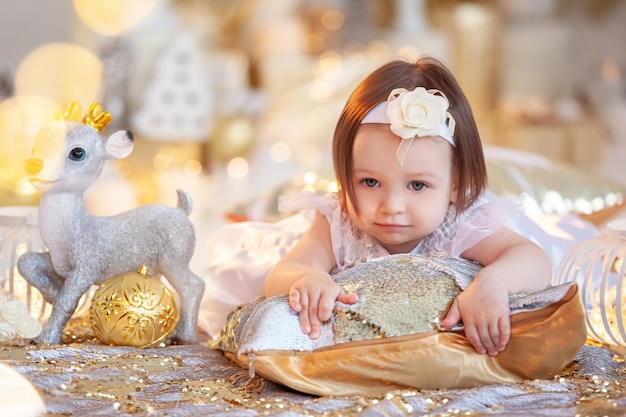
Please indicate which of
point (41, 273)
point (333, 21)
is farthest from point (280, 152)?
point (41, 273)

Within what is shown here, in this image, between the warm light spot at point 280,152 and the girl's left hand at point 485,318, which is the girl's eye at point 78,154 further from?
the warm light spot at point 280,152

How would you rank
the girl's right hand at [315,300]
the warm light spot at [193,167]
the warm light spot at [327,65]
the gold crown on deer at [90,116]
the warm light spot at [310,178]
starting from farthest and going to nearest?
1. the warm light spot at [193,167]
2. the warm light spot at [327,65]
3. the warm light spot at [310,178]
4. the gold crown on deer at [90,116]
5. the girl's right hand at [315,300]

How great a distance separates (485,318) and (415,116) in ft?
0.94

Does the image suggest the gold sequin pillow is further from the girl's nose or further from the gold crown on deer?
the gold crown on deer

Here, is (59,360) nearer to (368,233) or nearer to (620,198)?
(368,233)

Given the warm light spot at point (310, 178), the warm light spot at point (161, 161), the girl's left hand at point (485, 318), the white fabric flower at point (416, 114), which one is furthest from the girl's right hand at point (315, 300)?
the warm light spot at point (161, 161)

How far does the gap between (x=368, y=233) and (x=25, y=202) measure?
1.07 meters

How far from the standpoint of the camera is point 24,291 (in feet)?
4.62

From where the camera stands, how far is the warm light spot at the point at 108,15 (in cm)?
340

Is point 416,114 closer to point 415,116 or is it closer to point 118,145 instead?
point 415,116

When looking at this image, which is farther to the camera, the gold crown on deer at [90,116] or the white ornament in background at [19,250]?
the white ornament in background at [19,250]

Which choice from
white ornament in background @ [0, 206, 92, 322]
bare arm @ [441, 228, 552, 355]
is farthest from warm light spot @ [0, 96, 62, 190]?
bare arm @ [441, 228, 552, 355]

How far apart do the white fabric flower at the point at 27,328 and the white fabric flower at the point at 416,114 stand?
23.3 inches

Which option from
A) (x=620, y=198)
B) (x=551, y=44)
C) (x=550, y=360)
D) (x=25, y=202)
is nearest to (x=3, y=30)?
(x=25, y=202)
